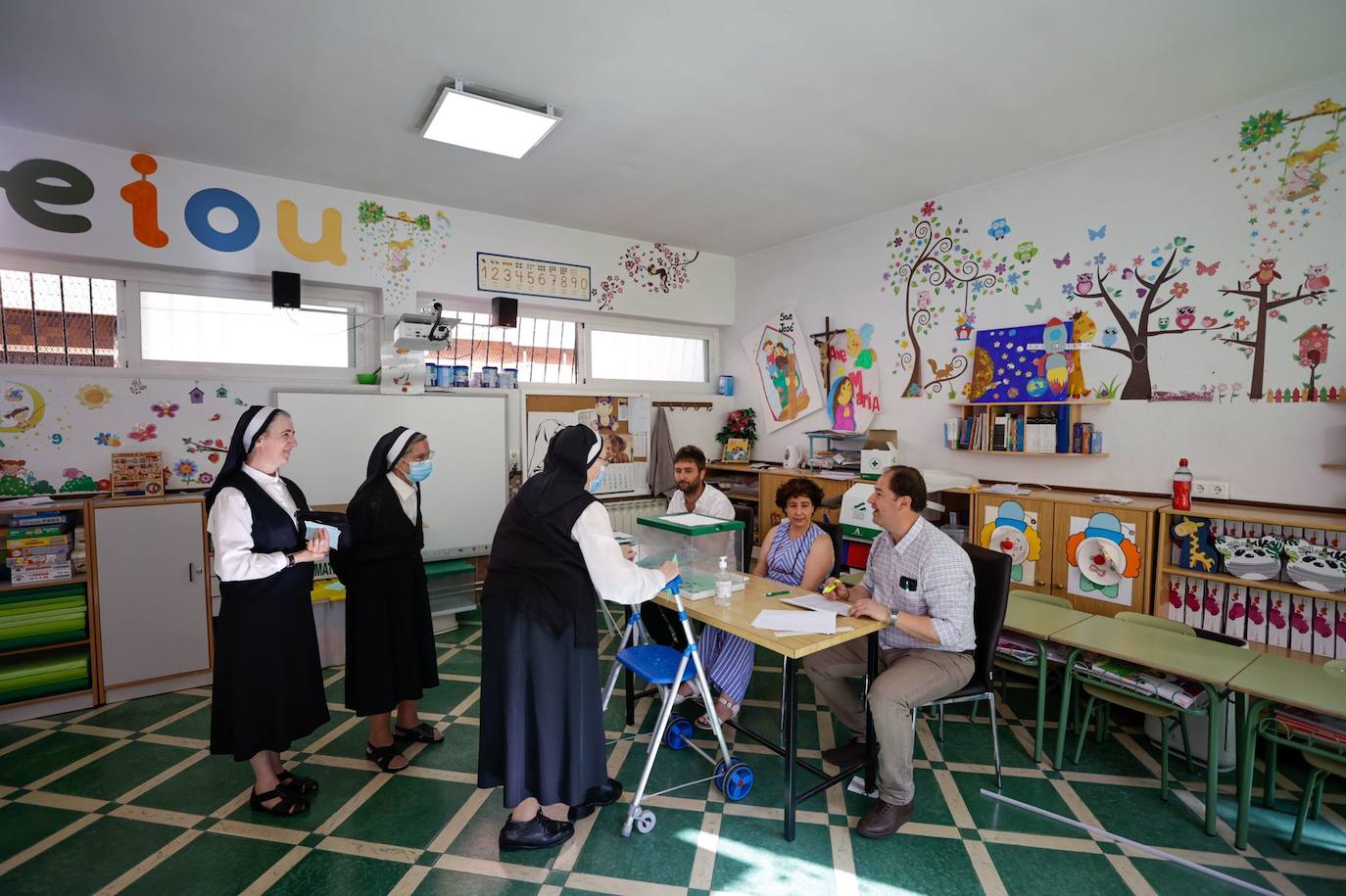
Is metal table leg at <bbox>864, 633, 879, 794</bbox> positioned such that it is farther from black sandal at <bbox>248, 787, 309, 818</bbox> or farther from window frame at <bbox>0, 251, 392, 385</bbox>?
window frame at <bbox>0, 251, 392, 385</bbox>

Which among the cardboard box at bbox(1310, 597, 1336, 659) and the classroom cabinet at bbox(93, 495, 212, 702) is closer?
the cardboard box at bbox(1310, 597, 1336, 659)

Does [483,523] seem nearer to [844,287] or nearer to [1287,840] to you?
[844,287]

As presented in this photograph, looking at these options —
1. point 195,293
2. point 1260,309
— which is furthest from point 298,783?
point 1260,309

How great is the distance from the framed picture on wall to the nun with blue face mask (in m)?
3.71

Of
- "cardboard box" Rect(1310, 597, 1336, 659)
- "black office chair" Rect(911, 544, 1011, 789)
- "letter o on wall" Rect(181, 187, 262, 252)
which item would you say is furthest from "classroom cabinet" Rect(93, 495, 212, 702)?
"cardboard box" Rect(1310, 597, 1336, 659)

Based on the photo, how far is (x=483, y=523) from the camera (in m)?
5.25

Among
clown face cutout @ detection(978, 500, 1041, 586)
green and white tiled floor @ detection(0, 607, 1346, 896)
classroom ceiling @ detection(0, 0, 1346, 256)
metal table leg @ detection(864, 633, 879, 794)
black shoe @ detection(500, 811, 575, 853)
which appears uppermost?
classroom ceiling @ detection(0, 0, 1346, 256)

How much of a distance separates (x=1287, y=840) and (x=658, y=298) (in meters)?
5.36

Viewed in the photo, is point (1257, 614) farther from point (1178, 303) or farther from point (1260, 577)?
point (1178, 303)

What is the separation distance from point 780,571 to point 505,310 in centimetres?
309

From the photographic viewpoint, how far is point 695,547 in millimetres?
3275

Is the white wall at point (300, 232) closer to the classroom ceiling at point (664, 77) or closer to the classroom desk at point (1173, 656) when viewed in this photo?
the classroom ceiling at point (664, 77)

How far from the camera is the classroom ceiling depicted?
2.64 m

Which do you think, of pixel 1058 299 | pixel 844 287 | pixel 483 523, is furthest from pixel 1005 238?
pixel 483 523
